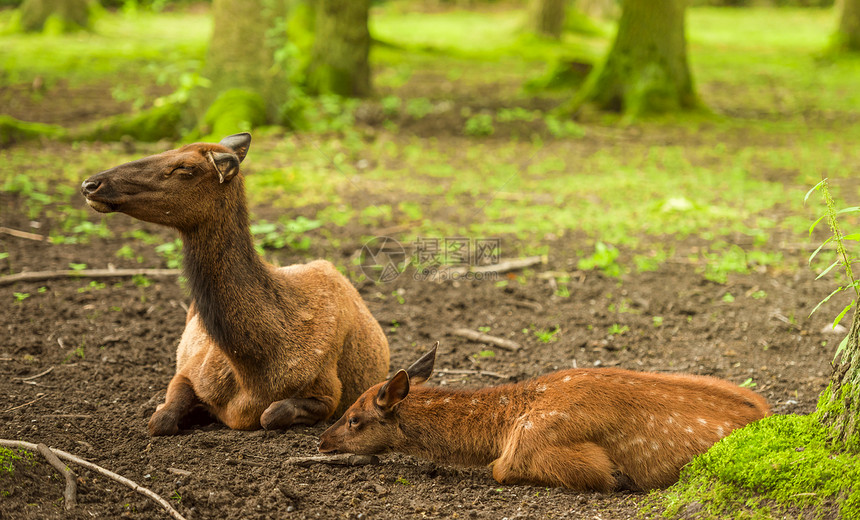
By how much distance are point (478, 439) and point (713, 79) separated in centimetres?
1867

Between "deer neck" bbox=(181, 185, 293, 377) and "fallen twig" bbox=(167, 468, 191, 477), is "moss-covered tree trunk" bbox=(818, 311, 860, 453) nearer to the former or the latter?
"deer neck" bbox=(181, 185, 293, 377)

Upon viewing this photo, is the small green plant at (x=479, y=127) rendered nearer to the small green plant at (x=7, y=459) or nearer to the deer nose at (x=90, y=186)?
the deer nose at (x=90, y=186)

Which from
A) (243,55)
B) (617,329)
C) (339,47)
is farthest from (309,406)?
(339,47)

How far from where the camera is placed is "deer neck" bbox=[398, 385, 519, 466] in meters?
4.34

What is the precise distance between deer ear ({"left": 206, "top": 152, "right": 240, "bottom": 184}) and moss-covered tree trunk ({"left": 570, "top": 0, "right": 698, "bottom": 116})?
39.5ft

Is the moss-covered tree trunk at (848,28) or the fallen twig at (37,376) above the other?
the moss-covered tree trunk at (848,28)

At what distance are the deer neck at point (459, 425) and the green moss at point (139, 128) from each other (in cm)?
893

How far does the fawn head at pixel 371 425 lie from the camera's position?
14.3 feet

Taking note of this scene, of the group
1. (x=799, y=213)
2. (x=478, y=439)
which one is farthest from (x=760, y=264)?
(x=478, y=439)

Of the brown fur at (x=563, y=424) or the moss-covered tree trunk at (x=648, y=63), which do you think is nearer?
the brown fur at (x=563, y=424)

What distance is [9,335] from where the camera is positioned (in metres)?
5.78

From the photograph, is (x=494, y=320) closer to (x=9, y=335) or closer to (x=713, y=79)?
(x=9, y=335)

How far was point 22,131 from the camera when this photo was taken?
38.6 feet

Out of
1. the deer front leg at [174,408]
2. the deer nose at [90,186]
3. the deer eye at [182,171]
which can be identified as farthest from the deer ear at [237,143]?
the deer front leg at [174,408]
